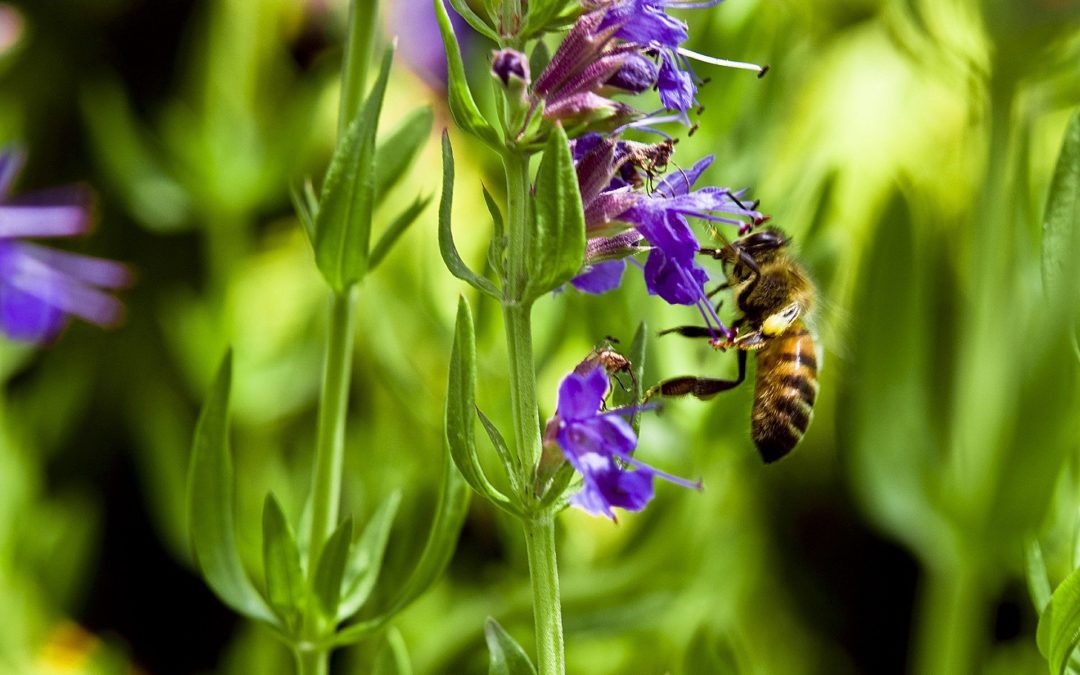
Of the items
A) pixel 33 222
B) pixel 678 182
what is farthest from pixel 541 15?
pixel 33 222

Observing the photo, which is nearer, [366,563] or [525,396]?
[525,396]

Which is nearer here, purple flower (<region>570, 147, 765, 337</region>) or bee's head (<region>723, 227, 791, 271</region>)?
purple flower (<region>570, 147, 765, 337</region>)

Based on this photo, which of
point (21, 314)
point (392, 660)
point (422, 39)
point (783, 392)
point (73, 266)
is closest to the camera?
point (392, 660)

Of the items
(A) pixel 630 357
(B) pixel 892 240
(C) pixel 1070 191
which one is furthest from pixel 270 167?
(C) pixel 1070 191

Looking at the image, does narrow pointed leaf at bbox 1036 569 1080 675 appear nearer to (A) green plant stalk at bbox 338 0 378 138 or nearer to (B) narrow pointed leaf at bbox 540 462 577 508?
(B) narrow pointed leaf at bbox 540 462 577 508

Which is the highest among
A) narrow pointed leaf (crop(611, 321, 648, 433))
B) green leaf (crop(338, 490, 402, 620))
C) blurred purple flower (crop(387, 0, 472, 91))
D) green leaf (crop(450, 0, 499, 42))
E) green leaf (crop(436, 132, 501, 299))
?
green leaf (crop(450, 0, 499, 42))

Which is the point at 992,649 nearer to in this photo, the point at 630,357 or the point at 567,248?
the point at 630,357

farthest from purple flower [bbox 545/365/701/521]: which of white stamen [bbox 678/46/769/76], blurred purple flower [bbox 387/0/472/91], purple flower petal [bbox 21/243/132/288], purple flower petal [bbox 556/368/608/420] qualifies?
blurred purple flower [bbox 387/0/472/91]

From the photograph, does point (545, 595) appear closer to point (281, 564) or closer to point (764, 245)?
point (281, 564)
